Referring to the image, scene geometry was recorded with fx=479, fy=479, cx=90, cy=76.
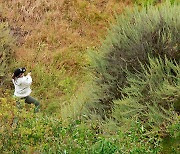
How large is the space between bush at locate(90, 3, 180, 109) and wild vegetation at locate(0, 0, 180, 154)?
1cm

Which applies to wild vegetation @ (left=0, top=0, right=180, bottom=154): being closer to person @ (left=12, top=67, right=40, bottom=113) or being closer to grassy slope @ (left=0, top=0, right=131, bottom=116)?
grassy slope @ (left=0, top=0, right=131, bottom=116)

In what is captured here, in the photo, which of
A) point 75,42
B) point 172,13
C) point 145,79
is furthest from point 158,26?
point 75,42

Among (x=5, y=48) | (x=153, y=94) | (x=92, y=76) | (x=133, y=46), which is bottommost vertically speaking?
(x=5, y=48)

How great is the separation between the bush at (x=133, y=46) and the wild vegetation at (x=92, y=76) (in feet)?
0.05

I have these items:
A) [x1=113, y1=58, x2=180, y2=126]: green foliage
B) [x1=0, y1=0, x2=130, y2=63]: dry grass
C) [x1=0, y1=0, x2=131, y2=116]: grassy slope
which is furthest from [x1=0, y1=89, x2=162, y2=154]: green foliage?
[x1=0, y1=0, x2=130, y2=63]: dry grass

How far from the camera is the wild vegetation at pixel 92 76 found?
4746 mm

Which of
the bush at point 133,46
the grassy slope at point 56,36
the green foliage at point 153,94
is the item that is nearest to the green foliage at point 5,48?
the grassy slope at point 56,36

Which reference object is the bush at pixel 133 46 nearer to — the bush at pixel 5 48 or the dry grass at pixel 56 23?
the bush at pixel 5 48

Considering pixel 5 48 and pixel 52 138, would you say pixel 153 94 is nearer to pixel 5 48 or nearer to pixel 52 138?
pixel 52 138

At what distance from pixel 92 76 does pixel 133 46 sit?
33.5 inches

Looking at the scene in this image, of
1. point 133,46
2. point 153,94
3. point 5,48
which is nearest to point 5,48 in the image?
point 5,48

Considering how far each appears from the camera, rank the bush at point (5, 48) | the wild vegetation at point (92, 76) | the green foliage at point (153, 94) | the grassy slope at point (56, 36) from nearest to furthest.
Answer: the wild vegetation at point (92, 76) → the green foliage at point (153, 94) → the grassy slope at point (56, 36) → the bush at point (5, 48)

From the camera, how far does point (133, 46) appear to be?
263 inches

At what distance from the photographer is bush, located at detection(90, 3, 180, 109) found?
6.46m
